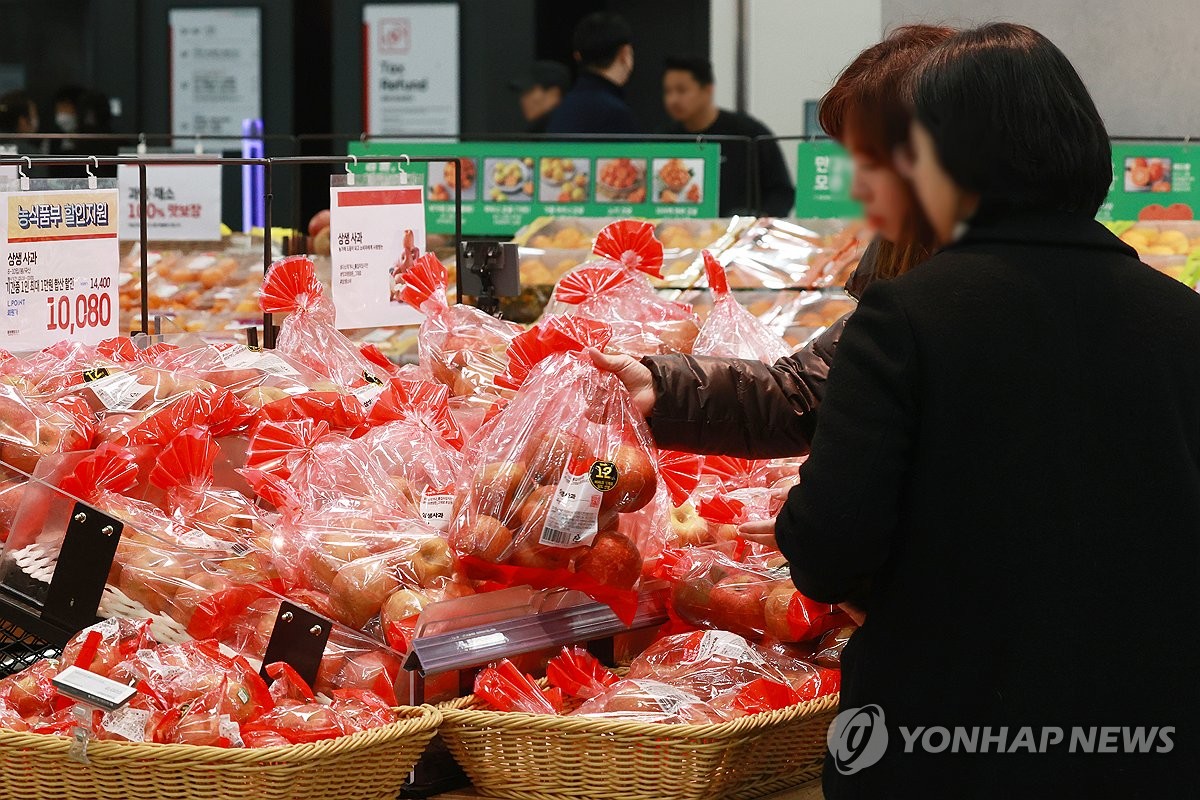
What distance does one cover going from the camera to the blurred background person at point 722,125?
6.38 metres

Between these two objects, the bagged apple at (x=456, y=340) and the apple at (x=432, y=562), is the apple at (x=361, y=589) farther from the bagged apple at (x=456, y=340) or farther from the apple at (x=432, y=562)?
→ the bagged apple at (x=456, y=340)

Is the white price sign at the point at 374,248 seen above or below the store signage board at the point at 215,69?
below

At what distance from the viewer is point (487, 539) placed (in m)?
1.80

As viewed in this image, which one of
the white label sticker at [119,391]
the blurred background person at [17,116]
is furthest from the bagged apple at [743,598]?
the blurred background person at [17,116]

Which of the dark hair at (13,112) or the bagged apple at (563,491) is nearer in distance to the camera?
the bagged apple at (563,491)

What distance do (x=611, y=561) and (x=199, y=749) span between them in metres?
0.56

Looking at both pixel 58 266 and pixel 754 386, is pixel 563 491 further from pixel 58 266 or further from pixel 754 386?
pixel 58 266

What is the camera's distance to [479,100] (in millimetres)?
9148

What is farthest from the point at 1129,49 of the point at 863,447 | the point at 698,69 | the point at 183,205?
the point at 863,447

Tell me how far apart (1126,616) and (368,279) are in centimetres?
192

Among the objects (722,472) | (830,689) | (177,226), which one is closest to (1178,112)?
(177,226)

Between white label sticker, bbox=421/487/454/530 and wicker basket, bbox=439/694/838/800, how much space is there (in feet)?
1.09

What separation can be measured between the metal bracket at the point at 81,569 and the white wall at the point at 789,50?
269 inches

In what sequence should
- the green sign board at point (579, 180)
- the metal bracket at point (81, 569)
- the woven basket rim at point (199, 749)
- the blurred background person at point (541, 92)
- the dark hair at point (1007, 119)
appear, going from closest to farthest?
the dark hair at point (1007, 119), the woven basket rim at point (199, 749), the metal bracket at point (81, 569), the green sign board at point (579, 180), the blurred background person at point (541, 92)
